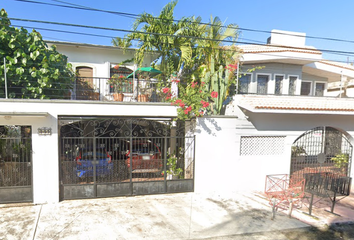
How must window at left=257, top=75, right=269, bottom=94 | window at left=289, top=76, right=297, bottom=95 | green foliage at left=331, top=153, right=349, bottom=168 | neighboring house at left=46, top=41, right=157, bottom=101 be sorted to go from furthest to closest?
window at left=289, top=76, right=297, bottom=95 → window at left=257, top=75, right=269, bottom=94 → neighboring house at left=46, top=41, right=157, bottom=101 → green foliage at left=331, top=153, right=349, bottom=168

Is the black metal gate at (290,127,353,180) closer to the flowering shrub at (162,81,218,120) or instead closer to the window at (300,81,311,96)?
the flowering shrub at (162,81,218,120)

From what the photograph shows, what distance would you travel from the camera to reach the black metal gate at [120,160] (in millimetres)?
6207

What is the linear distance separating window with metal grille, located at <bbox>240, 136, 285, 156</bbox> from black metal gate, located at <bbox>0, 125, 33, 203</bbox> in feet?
22.3

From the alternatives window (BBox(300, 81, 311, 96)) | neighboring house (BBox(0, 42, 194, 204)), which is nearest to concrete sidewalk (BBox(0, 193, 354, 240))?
neighboring house (BBox(0, 42, 194, 204))

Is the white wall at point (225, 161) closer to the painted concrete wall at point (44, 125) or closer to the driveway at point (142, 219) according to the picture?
the driveway at point (142, 219)

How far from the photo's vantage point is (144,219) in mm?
5168

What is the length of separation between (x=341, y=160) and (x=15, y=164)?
39.0 ft

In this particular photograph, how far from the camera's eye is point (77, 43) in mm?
9445

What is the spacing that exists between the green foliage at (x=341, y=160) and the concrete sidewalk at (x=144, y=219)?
427 centimetres

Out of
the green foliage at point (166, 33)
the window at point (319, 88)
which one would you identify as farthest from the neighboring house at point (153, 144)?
the window at point (319, 88)

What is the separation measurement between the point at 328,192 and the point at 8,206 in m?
9.10

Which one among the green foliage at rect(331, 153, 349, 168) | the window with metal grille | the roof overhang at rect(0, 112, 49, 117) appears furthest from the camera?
the green foliage at rect(331, 153, 349, 168)

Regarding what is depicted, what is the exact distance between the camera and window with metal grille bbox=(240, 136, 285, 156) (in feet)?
24.0

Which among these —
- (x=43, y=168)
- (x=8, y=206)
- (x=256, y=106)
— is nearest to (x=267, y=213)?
(x=256, y=106)
